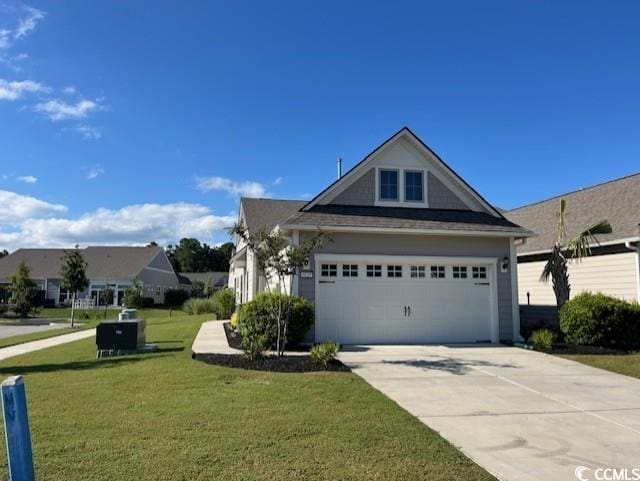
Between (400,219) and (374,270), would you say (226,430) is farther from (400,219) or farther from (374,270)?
(400,219)

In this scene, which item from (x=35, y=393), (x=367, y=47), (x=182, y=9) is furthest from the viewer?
(x=367, y=47)

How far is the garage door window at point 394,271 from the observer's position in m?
14.8

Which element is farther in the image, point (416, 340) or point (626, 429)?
point (416, 340)

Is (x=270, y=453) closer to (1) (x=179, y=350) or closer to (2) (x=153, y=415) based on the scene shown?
(2) (x=153, y=415)

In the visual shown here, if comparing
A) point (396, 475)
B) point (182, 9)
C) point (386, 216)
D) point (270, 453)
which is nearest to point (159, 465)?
point (270, 453)

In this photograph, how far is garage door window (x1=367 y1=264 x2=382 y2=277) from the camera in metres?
14.7

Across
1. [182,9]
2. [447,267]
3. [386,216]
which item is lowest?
[447,267]

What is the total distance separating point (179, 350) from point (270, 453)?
8.54 meters

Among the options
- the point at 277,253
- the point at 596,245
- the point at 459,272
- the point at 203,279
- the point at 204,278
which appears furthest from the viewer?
the point at 204,278

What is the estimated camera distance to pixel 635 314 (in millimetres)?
Answer: 13414

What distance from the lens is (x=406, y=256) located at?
14.7 m

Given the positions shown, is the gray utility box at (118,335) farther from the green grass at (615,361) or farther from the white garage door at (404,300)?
the green grass at (615,361)

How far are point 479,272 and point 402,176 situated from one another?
3.94 metres

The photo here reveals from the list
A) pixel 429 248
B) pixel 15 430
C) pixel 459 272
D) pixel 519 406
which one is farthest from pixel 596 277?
pixel 15 430
